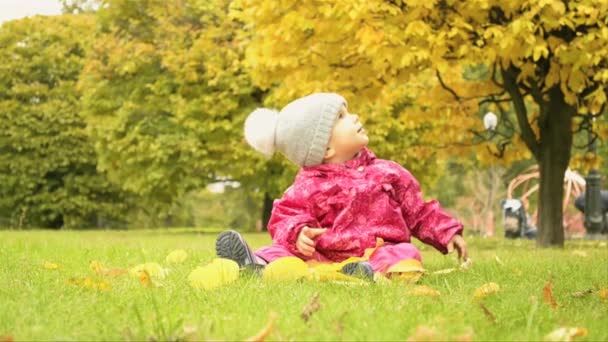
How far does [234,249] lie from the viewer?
405 centimetres

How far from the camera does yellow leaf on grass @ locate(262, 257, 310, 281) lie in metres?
3.80

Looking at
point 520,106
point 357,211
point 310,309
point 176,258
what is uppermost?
point 520,106

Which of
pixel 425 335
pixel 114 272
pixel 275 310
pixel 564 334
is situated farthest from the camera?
pixel 114 272

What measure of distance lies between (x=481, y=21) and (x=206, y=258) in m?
4.60

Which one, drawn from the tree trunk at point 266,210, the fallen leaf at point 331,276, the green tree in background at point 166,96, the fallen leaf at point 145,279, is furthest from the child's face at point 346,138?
the tree trunk at point 266,210

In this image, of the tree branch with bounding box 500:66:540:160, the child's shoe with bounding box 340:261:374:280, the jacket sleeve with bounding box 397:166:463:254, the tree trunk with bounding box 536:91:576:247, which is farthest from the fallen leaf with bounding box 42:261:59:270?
the tree trunk with bounding box 536:91:576:247

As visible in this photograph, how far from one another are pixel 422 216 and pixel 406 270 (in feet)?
2.42

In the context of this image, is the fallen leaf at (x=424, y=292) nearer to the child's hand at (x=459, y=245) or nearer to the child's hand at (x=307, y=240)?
the child's hand at (x=307, y=240)

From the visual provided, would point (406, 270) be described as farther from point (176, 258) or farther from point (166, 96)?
point (166, 96)

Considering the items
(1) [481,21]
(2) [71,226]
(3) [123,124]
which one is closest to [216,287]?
(1) [481,21]

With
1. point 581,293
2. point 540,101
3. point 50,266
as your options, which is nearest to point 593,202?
point 540,101

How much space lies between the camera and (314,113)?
15.3 ft

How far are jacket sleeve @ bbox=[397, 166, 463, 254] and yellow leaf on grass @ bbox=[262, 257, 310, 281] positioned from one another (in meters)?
1.00

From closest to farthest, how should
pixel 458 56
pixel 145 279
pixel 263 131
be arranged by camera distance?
pixel 145 279, pixel 263 131, pixel 458 56
